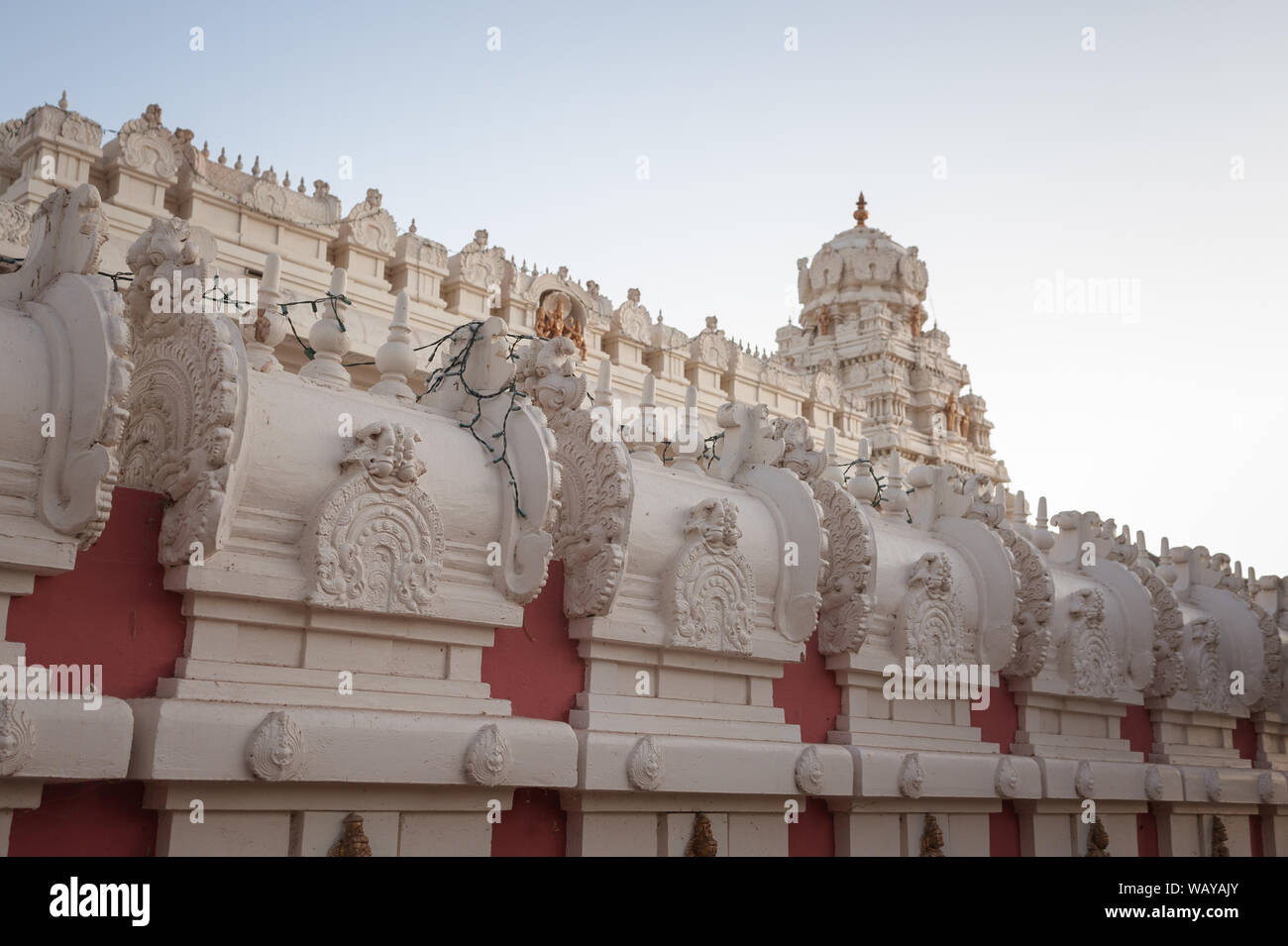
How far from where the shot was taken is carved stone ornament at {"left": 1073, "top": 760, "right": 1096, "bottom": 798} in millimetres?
10203

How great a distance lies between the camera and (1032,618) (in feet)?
33.4

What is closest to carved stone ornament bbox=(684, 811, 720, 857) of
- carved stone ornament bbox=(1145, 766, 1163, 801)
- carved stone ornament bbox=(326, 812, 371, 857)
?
carved stone ornament bbox=(326, 812, 371, 857)

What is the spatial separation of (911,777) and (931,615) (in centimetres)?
131

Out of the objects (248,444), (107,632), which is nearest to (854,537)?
(248,444)

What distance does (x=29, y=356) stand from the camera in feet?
16.6

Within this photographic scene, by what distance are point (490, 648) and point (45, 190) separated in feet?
48.9

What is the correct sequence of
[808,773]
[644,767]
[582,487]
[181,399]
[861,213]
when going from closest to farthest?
[181,399] < [644,767] < [582,487] < [808,773] < [861,213]

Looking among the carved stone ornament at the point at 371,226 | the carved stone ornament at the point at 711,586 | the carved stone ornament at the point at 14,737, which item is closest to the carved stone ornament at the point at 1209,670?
the carved stone ornament at the point at 711,586

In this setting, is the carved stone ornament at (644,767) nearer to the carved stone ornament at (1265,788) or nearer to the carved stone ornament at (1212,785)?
the carved stone ornament at (1212,785)

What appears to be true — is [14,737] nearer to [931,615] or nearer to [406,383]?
[406,383]

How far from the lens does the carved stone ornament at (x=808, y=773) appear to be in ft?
25.6

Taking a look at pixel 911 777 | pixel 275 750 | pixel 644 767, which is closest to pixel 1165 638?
pixel 911 777

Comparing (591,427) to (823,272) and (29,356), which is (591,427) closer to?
(29,356)

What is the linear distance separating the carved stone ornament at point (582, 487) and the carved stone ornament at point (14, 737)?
3.04 m
